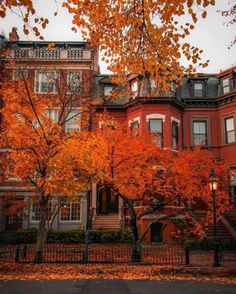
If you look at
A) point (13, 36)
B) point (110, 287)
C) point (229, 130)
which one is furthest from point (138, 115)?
point (110, 287)

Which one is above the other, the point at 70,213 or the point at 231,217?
the point at 70,213

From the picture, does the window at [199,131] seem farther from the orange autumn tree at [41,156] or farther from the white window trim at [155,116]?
the orange autumn tree at [41,156]

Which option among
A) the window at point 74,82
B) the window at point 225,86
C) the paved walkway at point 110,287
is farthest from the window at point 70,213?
the paved walkway at point 110,287

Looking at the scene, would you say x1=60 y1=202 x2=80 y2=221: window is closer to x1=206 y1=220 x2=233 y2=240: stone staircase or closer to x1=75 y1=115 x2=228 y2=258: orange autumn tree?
x1=75 y1=115 x2=228 y2=258: orange autumn tree

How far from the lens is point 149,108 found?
2594 centimetres

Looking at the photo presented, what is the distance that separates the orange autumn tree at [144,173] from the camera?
15.6 metres

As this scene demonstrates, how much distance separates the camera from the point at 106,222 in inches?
1001

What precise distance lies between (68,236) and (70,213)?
305 centimetres

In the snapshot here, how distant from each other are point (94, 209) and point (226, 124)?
12907 mm

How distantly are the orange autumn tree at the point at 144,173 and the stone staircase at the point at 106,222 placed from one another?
643cm

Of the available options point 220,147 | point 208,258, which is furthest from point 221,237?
point 220,147

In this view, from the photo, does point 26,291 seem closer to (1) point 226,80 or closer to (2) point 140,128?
(2) point 140,128

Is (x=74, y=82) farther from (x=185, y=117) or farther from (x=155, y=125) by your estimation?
(x=185, y=117)

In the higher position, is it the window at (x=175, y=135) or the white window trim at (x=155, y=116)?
the white window trim at (x=155, y=116)
